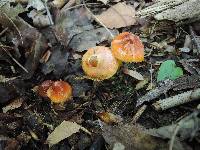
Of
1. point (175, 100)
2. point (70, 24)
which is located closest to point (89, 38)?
point (70, 24)

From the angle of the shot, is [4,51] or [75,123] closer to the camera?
[75,123]

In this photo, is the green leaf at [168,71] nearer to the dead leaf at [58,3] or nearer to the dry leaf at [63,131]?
the dry leaf at [63,131]

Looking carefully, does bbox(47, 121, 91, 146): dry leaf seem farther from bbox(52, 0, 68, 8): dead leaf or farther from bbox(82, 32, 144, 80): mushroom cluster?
bbox(52, 0, 68, 8): dead leaf

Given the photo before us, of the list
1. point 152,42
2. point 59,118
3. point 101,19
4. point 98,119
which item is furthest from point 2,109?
point 152,42

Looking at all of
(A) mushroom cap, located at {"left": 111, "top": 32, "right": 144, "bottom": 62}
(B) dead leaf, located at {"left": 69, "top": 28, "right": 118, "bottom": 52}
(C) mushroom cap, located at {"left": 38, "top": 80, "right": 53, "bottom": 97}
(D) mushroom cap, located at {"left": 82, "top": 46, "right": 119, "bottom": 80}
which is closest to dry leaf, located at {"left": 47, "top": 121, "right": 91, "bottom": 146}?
(C) mushroom cap, located at {"left": 38, "top": 80, "right": 53, "bottom": 97}

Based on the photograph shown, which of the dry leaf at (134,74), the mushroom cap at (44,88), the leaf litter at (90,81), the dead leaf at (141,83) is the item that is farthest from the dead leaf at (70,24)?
the dead leaf at (141,83)

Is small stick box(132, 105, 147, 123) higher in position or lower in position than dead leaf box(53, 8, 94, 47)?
lower

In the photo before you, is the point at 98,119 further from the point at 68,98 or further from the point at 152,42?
the point at 152,42
